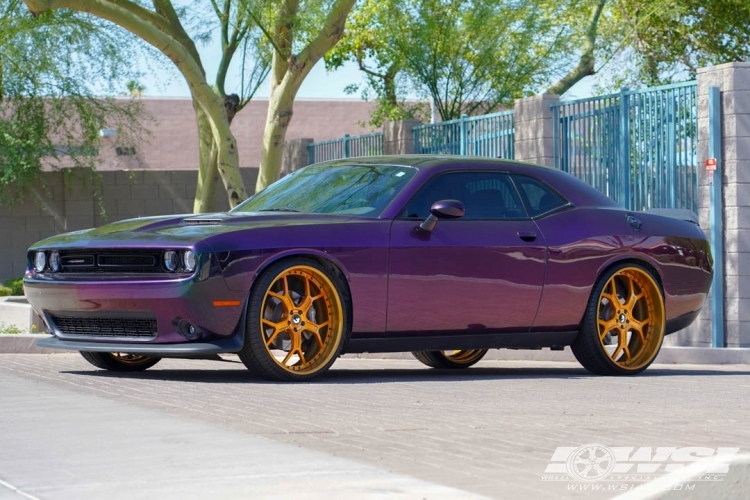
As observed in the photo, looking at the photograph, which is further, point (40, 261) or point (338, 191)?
point (338, 191)

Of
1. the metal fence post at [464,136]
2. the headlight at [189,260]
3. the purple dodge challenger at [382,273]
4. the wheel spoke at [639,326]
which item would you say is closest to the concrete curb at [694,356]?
the purple dodge challenger at [382,273]

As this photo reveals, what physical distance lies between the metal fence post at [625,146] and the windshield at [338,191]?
5.16 metres

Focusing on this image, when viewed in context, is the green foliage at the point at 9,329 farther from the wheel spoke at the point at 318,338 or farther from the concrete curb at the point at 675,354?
the wheel spoke at the point at 318,338

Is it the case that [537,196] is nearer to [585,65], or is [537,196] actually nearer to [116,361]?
[116,361]

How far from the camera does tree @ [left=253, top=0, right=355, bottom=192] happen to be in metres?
18.2

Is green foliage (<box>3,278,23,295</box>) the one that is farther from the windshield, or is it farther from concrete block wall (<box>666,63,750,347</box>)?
the windshield

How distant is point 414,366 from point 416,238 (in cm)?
273

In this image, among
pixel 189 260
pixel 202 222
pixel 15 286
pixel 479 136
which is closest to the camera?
pixel 189 260

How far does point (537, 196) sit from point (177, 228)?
2822 millimetres

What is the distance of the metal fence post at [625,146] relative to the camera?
1438 cm

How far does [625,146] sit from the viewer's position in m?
14.4

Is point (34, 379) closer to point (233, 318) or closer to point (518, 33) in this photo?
point (233, 318)

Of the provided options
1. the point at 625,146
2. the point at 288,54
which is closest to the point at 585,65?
the point at 288,54

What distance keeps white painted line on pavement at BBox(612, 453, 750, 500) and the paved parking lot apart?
6cm
